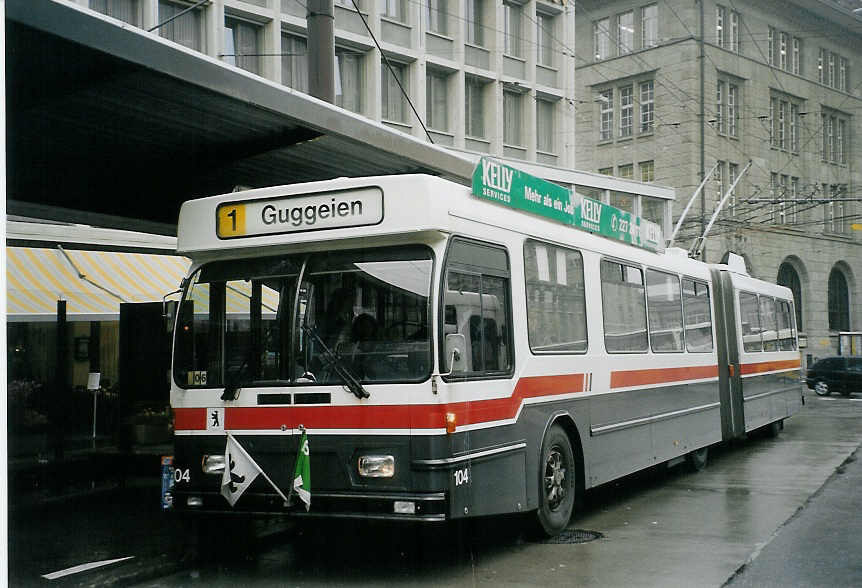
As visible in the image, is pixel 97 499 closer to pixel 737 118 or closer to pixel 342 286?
pixel 342 286

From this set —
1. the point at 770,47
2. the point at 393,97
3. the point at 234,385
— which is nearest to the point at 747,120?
the point at 770,47

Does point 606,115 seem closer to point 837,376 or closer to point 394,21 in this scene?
point 837,376

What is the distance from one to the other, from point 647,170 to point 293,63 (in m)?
25.6

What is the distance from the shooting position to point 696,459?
47.4ft

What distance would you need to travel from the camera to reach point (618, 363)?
36.3ft

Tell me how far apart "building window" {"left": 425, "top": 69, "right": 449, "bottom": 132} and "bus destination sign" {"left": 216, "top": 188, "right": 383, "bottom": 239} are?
26856mm

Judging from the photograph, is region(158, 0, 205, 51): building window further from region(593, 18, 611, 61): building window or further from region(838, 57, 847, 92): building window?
region(838, 57, 847, 92): building window

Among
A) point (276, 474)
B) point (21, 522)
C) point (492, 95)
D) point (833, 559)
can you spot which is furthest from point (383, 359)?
point (492, 95)

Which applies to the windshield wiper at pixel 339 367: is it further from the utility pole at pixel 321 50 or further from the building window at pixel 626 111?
the building window at pixel 626 111

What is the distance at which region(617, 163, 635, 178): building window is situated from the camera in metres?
52.3

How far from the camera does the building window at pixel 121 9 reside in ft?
84.1

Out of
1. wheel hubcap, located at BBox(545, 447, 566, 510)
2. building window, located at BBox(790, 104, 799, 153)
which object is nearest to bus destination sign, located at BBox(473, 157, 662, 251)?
wheel hubcap, located at BBox(545, 447, 566, 510)

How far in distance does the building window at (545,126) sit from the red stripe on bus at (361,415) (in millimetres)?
32232

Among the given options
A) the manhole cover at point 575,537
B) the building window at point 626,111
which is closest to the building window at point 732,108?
the building window at point 626,111
